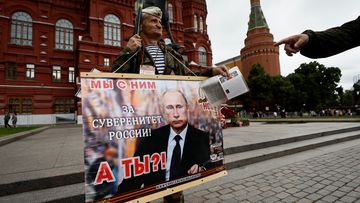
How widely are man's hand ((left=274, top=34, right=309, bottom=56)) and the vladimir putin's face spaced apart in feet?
3.42

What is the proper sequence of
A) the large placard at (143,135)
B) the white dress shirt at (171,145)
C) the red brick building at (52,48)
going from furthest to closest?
the red brick building at (52,48) → the white dress shirt at (171,145) → the large placard at (143,135)

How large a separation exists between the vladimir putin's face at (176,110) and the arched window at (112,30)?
84.1 ft

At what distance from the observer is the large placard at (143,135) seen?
129 centimetres

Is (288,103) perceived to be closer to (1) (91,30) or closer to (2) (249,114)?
(2) (249,114)

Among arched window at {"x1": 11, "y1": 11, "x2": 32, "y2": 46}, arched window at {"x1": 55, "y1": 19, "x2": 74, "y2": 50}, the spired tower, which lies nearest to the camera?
arched window at {"x1": 11, "y1": 11, "x2": 32, "y2": 46}

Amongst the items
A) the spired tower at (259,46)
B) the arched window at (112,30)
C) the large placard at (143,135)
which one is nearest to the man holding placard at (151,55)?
the large placard at (143,135)

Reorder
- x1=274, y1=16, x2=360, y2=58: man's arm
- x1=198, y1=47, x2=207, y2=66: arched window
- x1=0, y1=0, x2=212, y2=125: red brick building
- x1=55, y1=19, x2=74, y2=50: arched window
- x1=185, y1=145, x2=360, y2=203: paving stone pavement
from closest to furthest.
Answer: x1=274, y1=16, x2=360, y2=58: man's arm → x1=185, y1=145, x2=360, y2=203: paving stone pavement → x1=0, y1=0, x2=212, y2=125: red brick building → x1=55, y1=19, x2=74, y2=50: arched window → x1=198, y1=47, x2=207, y2=66: arched window

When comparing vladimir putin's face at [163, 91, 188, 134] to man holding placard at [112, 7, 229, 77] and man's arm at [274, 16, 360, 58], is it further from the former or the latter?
man's arm at [274, 16, 360, 58]

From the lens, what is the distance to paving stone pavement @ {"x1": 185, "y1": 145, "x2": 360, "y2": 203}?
279 cm

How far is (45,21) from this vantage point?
24094 millimetres

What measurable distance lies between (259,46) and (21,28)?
50882 mm

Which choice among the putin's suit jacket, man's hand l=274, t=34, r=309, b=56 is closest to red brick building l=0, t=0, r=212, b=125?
the putin's suit jacket

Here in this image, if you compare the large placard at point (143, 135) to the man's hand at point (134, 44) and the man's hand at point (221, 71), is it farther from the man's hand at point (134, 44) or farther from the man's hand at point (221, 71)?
the man's hand at point (134, 44)

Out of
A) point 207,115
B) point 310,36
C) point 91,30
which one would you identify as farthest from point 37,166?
point 91,30
